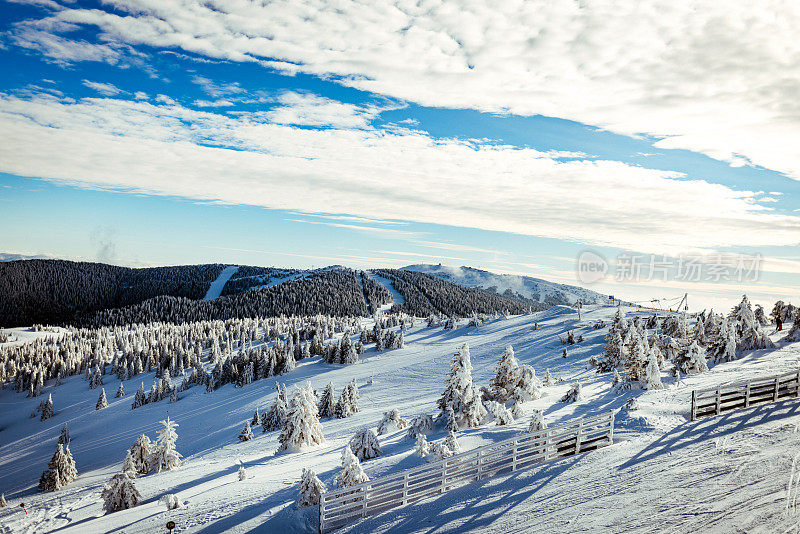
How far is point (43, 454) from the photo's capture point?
82.2 meters

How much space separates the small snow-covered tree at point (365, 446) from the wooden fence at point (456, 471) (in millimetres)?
7499

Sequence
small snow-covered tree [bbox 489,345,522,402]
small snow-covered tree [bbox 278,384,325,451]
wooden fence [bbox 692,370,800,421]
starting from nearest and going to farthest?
wooden fence [bbox 692,370,800,421] < small snow-covered tree [bbox 278,384,325,451] < small snow-covered tree [bbox 489,345,522,402]

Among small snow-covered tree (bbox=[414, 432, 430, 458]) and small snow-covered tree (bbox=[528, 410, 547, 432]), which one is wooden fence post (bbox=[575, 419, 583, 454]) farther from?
small snow-covered tree (bbox=[414, 432, 430, 458])

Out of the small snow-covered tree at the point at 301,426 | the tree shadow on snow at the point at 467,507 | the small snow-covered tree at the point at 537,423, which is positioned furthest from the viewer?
the small snow-covered tree at the point at 301,426

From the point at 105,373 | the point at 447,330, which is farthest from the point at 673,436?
the point at 105,373

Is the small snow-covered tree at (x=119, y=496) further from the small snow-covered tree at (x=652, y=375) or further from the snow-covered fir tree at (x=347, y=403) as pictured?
the small snow-covered tree at (x=652, y=375)

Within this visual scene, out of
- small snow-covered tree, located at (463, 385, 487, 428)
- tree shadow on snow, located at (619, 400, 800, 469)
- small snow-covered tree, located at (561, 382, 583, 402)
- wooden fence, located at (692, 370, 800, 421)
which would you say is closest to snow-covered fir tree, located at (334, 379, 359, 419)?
small snow-covered tree, located at (463, 385, 487, 428)

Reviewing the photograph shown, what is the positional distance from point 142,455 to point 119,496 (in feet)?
61.0

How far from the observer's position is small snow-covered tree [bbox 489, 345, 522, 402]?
4003 centimetres

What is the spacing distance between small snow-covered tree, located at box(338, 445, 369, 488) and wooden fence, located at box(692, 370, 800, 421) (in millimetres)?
18862

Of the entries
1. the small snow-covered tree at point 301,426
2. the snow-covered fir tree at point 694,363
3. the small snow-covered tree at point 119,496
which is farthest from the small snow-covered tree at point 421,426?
the snow-covered fir tree at point 694,363

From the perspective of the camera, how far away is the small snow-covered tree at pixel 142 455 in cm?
4512

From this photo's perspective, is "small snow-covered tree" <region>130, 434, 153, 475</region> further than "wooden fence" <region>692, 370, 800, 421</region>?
Yes

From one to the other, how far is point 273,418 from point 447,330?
76187 mm
